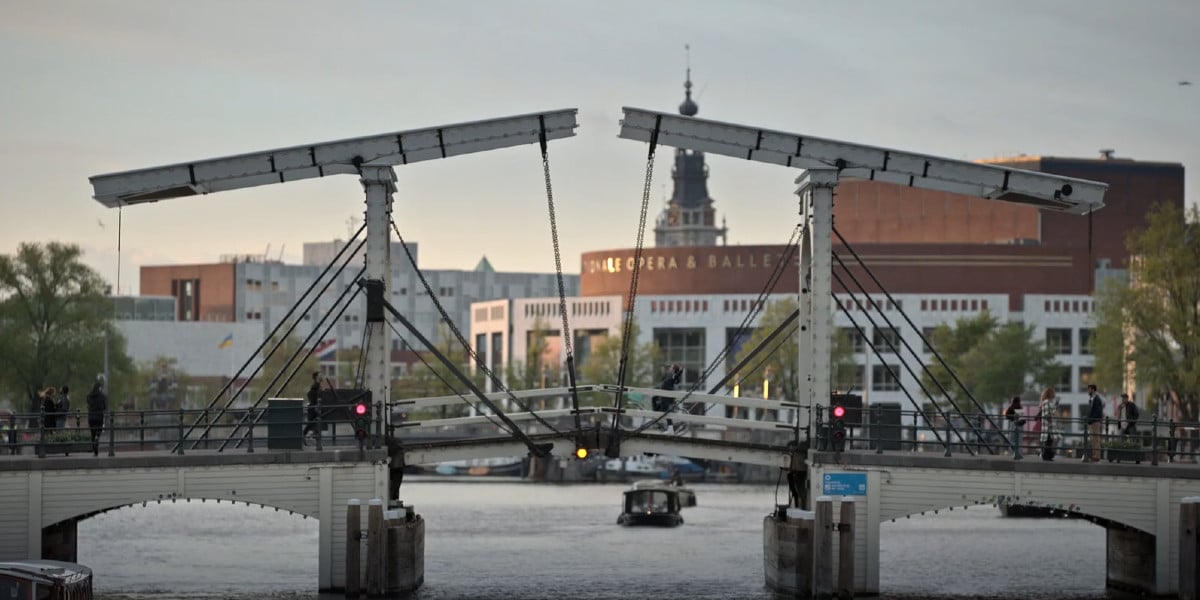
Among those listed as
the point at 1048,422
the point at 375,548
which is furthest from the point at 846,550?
the point at 375,548

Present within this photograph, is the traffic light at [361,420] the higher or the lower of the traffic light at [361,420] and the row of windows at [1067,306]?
the lower

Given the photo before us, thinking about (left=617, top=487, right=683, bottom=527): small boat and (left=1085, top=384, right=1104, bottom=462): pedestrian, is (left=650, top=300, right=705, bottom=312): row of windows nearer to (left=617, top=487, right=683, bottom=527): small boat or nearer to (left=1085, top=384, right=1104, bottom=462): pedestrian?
(left=617, top=487, right=683, bottom=527): small boat

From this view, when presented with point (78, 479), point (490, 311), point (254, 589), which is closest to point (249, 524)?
point (254, 589)

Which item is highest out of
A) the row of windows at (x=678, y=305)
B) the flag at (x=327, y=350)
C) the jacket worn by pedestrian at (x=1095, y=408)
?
the row of windows at (x=678, y=305)

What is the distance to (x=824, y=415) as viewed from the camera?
1857 inches

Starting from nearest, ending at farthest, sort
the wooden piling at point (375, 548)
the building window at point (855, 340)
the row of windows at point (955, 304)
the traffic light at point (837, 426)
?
the wooden piling at point (375, 548) → the traffic light at point (837, 426) → the building window at point (855, 340) → the row of windows at point (955, 304)

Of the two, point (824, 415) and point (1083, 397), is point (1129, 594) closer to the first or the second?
point (824, 415)

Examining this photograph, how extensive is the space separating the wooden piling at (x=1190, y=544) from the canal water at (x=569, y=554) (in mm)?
5705

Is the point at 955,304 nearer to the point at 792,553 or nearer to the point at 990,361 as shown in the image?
the point at 990,361

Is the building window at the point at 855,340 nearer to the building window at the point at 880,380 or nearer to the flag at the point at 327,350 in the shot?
the building window at the point at 880,380

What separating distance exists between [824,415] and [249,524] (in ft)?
134

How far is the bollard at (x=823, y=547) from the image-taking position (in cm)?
4434

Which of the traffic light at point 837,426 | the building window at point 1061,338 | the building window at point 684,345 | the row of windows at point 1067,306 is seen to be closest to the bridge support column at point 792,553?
the traffic light at point 837,426

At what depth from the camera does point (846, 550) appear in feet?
146
